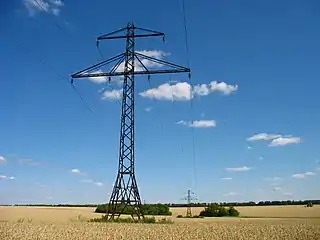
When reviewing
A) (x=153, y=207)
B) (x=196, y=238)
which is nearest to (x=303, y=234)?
(x=196, y=238)

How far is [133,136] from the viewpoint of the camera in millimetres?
49250

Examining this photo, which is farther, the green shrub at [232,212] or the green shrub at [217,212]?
the green shrub at [217,212]

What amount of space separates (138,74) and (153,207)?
72904 mm

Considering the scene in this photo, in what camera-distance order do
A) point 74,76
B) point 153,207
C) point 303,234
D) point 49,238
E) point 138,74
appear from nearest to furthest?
1. point 49,238
2. point 303,234
3. point 74,76
4. point 138,74
5. point 153,207

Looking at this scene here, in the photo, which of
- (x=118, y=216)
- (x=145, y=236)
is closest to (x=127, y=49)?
(x=118, y=216)

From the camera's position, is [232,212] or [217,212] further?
[217,212]

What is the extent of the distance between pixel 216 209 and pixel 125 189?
79.5 meters

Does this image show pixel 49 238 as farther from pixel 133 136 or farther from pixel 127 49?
pixel 127 49

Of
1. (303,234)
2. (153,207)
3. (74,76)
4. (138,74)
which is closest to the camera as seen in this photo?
(303,234)

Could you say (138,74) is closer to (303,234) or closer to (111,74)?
(111,74)

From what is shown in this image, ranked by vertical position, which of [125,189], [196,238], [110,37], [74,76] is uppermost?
[110,37]

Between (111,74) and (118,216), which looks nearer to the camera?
(111,74)

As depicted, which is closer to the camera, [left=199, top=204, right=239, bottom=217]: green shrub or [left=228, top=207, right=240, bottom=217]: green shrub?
[left=228, top=207, right=240, bottom=217]: green shrub

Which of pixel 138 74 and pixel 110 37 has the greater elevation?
pixel 110 37
